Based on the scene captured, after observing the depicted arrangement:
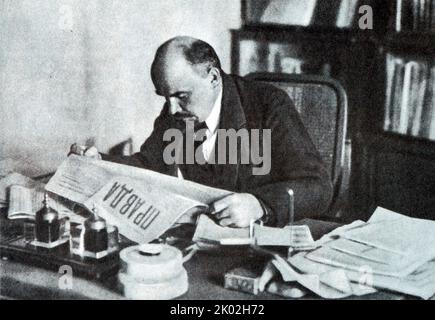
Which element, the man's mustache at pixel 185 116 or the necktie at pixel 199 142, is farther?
the necktie at pixel 199 142

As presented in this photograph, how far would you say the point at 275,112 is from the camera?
1.79 m

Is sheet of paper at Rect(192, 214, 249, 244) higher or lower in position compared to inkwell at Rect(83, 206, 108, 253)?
lower

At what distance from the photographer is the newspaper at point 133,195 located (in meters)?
1.22

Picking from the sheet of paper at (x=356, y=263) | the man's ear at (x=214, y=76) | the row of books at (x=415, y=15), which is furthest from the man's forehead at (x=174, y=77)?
the row of books at (x=415, y=15)

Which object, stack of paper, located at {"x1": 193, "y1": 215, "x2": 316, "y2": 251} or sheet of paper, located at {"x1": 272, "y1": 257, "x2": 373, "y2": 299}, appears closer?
sheet of paper, located at {"x1": 272, "y1": 257, "x2": 373, "y2": 299}

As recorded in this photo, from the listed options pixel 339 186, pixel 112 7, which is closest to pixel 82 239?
pixel 339 186

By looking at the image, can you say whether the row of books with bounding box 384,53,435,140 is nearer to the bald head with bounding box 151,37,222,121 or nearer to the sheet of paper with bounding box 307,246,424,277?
the bald head with bounding box 151,37,222,121

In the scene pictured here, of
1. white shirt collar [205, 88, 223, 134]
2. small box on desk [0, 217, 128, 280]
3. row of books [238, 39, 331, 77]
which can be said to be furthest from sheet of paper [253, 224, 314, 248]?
row of books [238, 39, 331, 77]

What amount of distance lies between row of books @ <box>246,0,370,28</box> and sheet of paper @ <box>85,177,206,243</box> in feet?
4.94

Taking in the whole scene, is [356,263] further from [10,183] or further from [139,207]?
[10,183]

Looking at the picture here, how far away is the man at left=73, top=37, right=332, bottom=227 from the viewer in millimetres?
1568

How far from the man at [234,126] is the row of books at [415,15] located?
76 cm

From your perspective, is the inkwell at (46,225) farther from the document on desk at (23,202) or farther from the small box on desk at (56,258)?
the document on desk at (23,202)
